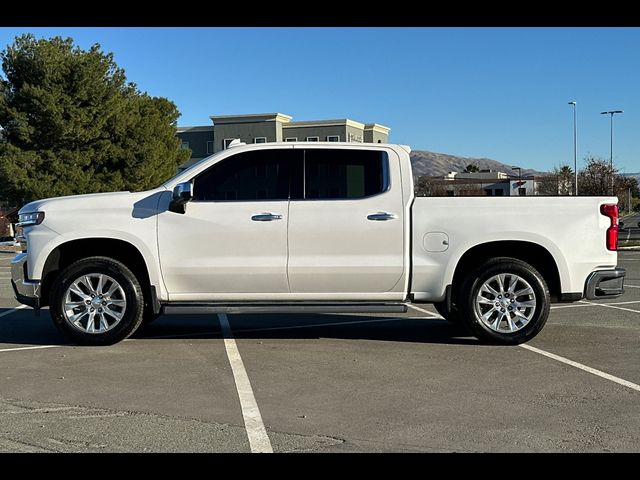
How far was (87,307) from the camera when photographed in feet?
23.1

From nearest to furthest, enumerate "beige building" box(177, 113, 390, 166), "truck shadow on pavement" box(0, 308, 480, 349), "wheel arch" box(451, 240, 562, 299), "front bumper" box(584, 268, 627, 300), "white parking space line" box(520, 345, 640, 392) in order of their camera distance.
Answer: "white parking space line" box(520, 345, 640, 392), "front bumper" box(584, 268, 627, 300), "wheel arch" box(451, 240, 562, 299), "truck shadow on pavement" box(0, 308, 480, 349), "beige building" box(177, 113, 390, 166)

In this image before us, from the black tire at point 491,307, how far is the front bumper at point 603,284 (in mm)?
442

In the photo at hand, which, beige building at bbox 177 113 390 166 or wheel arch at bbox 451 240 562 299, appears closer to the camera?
wheel arch at bbox 451 240 562 299

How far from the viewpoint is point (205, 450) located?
4.07 m

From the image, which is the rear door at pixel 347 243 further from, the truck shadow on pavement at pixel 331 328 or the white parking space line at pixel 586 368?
the white parking space line at pixel 586 368

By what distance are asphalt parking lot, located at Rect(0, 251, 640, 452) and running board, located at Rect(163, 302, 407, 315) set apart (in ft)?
1.35

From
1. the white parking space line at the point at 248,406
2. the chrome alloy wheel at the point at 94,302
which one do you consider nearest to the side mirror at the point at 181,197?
the chrome alloy wheel at the point at 94,302

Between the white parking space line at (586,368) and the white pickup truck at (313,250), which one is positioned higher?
the white pickup truck at (313,250)

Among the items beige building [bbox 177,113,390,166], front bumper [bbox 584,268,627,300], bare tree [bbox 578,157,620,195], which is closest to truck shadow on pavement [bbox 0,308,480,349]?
front bumper [bbox 584,268,627,300]

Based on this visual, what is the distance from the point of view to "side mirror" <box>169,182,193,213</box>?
271 inches

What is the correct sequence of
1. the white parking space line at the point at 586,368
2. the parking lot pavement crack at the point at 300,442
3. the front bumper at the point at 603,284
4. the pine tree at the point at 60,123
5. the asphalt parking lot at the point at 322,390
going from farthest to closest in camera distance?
the pine tree at the point at 60,123
the front bumper at the point at 603,284
the white parking space line at the point at 586,368
the asphalt parking lot at the point at 322,390
the parking lot pavement crack at the point at 300,442

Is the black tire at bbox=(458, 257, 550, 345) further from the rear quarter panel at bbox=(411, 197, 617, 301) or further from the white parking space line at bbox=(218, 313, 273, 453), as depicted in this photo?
the white parking space line at bbox=(218, 313, 273, 453)

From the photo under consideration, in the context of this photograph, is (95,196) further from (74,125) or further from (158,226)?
(74,125)

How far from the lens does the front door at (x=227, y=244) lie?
22.8 feet
